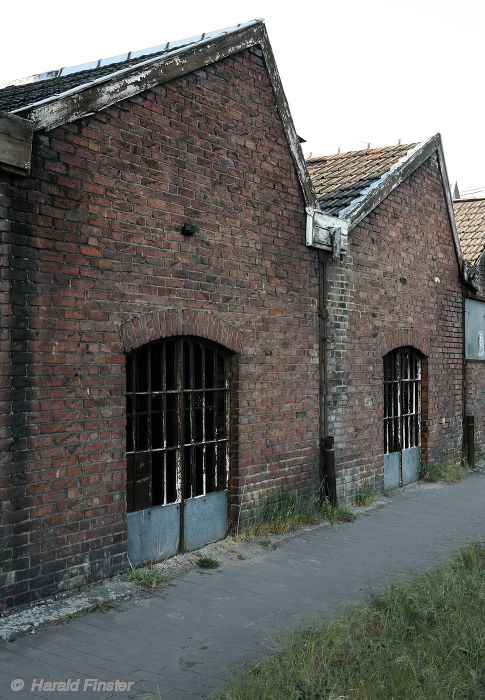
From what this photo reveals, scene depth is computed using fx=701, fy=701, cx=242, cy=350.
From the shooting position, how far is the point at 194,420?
679 centimetres

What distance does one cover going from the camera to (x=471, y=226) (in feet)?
48.0

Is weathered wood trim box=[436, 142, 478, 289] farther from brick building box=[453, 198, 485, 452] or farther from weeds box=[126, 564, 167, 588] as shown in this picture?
weeds box=[126, 564, 167, 588]

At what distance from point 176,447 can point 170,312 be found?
1282mm

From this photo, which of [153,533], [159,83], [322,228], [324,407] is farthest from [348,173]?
[153,533]

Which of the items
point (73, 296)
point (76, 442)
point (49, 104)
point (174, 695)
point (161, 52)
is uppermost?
point (161, 52)

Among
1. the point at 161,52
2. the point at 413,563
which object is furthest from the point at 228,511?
the point at 161,52

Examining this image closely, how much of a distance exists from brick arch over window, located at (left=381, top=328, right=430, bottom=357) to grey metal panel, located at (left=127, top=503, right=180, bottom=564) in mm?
4510

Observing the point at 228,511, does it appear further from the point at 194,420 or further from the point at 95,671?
the point at 95,671

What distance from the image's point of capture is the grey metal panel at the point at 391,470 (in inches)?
400

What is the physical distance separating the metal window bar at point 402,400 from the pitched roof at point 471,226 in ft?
10.9

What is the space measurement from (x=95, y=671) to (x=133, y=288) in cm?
303

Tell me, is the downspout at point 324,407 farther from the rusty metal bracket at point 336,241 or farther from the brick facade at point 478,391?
the brick facade at point 478,391

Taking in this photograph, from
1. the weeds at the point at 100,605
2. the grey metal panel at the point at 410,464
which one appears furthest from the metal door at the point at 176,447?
the grey metal panel at the point at 410,464

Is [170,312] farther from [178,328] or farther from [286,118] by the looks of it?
[286,118]
